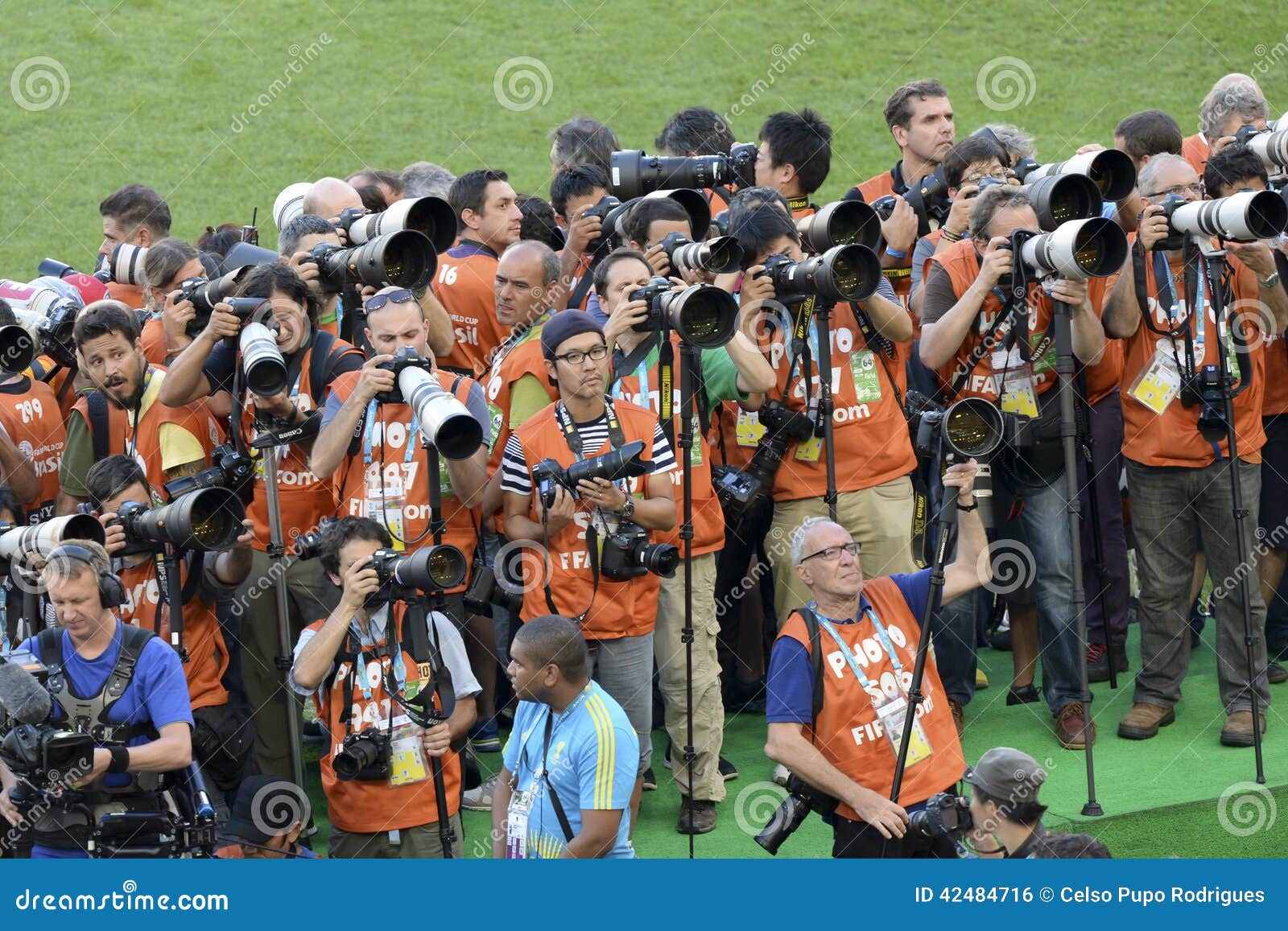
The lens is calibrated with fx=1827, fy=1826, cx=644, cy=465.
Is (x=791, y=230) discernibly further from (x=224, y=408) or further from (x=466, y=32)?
(x=466, y=32)

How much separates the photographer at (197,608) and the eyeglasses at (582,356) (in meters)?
1.20

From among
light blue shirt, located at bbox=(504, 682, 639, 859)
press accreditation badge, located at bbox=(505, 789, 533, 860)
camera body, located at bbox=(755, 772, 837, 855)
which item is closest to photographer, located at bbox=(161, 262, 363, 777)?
press accreditation badge, located at bbox=(505, 789, 533, 860)

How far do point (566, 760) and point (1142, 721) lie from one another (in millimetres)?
2767

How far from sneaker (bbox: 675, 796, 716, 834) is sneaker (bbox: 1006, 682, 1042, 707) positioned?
5.10ft

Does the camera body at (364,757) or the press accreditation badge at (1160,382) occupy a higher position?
Result: the press accreditation badge at (1160,382)

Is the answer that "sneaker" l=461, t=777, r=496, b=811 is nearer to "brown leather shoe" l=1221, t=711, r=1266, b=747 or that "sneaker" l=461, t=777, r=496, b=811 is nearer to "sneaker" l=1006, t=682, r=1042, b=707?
"sneaker" l=1006, t=682, r=1042, b=707

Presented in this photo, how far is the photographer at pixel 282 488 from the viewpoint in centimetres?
634

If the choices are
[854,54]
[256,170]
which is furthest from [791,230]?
[854,54]

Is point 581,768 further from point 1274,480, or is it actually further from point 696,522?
point 1274,480

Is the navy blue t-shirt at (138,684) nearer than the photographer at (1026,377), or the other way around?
the navy blue t-shirt at (138,684)

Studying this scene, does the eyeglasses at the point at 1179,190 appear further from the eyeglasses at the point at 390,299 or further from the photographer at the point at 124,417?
the photographer at the point at 124,417

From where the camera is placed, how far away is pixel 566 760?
17.0 feet
